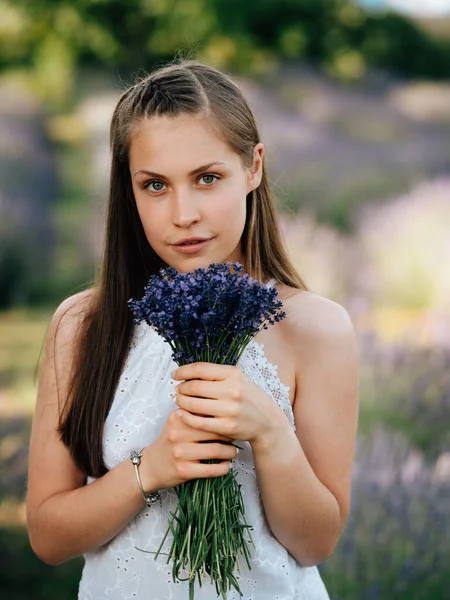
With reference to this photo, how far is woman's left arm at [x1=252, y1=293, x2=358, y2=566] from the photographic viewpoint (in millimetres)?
1889

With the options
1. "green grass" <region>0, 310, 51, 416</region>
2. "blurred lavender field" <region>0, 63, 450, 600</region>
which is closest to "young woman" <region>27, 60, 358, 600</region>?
"blurred lavender field" <region>0, 63, 450, 600</region>

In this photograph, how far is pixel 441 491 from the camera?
13.1 feet

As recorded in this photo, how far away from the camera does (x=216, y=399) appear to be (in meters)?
1.64

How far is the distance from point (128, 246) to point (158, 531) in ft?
2.37

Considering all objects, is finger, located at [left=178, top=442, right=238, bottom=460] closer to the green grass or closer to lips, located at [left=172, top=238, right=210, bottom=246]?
lips, located at [left=172, top=238, right=210, bottom=246]

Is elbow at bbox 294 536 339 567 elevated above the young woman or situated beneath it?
situated beneath

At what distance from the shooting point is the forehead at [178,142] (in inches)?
72.4

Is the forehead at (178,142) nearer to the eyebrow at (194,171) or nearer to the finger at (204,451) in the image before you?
the eyebrow at (194,171)

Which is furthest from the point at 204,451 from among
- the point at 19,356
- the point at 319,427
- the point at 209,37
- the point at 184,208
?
the point at 209,37

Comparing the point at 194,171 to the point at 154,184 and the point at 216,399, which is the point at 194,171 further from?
the point at 216,399

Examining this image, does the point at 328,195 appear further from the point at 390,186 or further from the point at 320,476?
the point at 320,476

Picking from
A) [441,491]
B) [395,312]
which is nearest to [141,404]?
[441,491]

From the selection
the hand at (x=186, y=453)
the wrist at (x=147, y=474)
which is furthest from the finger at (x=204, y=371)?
the wrist at (x=147, y=474)

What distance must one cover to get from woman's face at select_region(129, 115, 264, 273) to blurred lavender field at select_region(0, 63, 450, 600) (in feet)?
7.90
